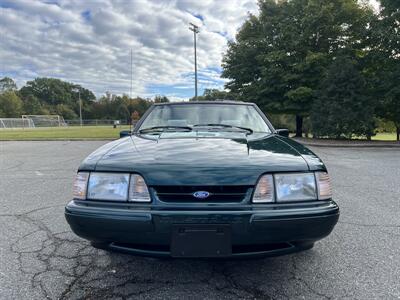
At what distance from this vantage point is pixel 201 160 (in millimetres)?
1970

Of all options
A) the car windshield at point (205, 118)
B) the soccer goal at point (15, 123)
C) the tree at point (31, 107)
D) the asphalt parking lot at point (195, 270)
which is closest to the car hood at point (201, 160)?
the car windshield at point (205, 118)

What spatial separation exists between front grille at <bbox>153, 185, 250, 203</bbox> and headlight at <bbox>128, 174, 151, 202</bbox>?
0.24 feet

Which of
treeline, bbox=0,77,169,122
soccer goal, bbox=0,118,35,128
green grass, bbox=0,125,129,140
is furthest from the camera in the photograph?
treeline, bbox=0,77,169,122

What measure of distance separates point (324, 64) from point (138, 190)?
1895 centimetres

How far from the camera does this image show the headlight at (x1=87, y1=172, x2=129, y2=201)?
195 centimetres

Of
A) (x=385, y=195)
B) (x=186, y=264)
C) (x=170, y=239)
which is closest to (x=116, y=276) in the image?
(x=186, y=264)

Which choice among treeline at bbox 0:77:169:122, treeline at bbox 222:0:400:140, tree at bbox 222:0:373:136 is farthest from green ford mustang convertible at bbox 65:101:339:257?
treeline at bbox 0:77:169:122

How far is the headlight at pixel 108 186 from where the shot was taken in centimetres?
195

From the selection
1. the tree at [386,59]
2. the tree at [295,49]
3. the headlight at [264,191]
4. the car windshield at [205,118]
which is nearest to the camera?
the headlight at [264,191]

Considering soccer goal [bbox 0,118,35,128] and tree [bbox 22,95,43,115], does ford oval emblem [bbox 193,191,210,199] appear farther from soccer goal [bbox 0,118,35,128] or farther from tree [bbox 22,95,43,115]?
tree [bbox 22,95,43,115]

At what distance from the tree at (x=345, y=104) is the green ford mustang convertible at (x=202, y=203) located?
14928 mm

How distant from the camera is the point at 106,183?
78.1 inches

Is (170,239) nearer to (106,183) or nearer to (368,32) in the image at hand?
(106,183)

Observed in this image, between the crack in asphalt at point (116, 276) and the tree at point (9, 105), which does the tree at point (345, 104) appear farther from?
the tree at point (9, 105)
